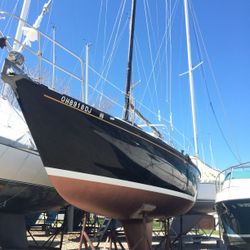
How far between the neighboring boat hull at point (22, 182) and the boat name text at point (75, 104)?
2.63 m

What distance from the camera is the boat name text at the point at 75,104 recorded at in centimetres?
761

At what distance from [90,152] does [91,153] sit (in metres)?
0.03

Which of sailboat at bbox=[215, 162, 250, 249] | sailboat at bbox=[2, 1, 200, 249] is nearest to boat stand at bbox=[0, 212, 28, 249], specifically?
sailboat at bbox=[2, 1, 200, 249]

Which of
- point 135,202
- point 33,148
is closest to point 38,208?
point 33,148

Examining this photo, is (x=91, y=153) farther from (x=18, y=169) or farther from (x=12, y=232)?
(x=12, y=232)

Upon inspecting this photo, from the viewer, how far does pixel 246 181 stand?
10.8 metres

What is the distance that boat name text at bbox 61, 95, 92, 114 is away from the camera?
7613 mm

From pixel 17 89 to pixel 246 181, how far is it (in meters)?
6.33

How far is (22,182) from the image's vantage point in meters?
10.1

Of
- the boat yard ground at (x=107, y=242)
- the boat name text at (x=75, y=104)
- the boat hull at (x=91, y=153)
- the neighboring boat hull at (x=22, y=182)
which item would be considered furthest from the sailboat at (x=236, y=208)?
the boat name text at (x=75, y=104)

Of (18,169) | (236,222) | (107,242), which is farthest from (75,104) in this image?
(107,242)

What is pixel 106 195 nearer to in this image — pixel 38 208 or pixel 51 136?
pixel 51 136

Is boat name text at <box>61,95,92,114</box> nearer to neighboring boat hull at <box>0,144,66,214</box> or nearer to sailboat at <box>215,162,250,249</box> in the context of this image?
neighboring boat hull at <box>0,144,66,214</box>

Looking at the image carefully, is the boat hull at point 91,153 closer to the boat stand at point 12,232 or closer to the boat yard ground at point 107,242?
the boat stand at point 12,232
